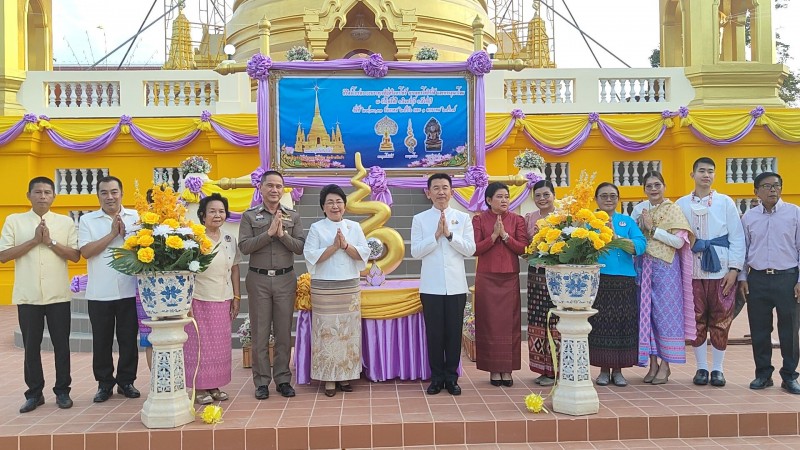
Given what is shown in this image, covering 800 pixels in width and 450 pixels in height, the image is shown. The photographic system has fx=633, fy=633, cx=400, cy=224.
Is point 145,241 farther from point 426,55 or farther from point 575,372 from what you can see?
point 426,55

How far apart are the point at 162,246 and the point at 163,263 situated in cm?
11

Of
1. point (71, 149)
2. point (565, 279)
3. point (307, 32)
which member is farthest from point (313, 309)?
point (307, 32)

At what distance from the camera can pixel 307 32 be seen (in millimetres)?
12695

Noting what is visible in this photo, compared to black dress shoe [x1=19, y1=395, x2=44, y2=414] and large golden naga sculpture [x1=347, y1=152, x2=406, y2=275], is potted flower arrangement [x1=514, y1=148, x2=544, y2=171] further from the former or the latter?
black dress shoe [x1=19, y1=395, x2=44, y2=414]

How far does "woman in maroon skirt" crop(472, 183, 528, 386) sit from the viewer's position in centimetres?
465

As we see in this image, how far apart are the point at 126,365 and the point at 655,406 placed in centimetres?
367

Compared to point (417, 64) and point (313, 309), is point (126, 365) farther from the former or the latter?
point (417, 64)

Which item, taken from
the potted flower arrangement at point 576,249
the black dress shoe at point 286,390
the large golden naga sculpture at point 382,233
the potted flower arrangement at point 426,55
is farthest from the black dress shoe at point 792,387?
the potted flower arrangement at point 426,55

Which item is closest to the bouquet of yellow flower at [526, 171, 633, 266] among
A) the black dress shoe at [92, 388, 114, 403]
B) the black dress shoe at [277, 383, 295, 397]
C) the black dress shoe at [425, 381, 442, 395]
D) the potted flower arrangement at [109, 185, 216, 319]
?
the black dress shoe at [425, 381, 442, 395]

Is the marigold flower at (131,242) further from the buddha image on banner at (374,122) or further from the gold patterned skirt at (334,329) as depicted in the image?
the buddha image on banner at (374,122)

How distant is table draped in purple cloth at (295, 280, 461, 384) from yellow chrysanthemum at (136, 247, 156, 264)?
1361 mm

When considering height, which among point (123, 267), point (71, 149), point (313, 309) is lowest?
point (313, 309)

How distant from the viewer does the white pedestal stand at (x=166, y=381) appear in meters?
3.82

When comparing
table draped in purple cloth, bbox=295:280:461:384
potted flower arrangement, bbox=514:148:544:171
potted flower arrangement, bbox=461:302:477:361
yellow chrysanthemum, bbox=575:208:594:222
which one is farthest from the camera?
potted flower arrangement, bbox=514:148:544:171
